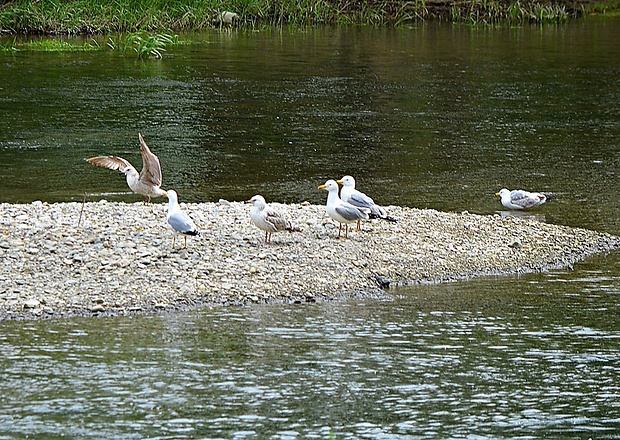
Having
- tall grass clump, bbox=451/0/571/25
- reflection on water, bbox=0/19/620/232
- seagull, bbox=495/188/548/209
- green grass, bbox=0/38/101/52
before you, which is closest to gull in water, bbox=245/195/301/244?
reflection on water, bbox=0/19/620/232

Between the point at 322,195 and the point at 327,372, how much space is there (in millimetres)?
8166

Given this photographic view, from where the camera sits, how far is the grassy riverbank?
4169 cm

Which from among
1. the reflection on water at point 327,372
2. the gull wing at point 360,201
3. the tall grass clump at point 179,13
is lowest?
the reflection on water at point 327,372

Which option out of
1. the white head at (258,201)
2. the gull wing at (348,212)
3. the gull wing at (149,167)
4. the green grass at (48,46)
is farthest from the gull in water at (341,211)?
the green grass at (48,46)

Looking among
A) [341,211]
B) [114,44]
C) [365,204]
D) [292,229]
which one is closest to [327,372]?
[292,229]

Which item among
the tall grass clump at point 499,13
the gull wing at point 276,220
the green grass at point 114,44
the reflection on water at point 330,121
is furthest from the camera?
the tall grass clump at point 499,13

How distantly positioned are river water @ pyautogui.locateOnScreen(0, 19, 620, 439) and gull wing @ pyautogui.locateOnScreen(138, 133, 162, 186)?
2260 millimetres

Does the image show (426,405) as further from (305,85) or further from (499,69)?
(499,69)

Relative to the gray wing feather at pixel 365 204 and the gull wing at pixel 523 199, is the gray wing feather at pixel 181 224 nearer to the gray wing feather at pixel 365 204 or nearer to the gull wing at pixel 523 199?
the gray wing feather at pixel 365 204

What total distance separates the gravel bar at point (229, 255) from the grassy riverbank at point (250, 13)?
26665 millimetres

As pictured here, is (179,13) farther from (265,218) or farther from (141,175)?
(265,218)

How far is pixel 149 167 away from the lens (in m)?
15.5

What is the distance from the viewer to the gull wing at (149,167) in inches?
606

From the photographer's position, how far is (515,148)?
76.4 feet
